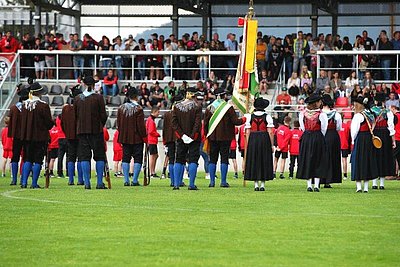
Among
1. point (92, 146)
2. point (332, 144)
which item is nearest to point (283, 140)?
point (332, 144)

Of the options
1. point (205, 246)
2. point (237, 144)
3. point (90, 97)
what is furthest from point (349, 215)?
point (237, 144)

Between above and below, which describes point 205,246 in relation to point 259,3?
below

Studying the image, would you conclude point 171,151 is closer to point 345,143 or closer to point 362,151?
point 362,151

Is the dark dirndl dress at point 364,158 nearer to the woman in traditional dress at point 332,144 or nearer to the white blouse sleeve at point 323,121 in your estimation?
the woman in traditional dress at point 332,144

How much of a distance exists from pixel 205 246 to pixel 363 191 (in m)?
10.6

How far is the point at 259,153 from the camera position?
2366cm

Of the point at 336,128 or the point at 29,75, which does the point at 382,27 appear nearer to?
the point at 29,75

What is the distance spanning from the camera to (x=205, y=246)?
13773mm

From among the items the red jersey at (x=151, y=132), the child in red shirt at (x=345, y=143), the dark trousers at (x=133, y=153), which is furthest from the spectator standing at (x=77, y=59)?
the dark trousers at (x=133, y=153)

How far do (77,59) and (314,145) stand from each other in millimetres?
21373

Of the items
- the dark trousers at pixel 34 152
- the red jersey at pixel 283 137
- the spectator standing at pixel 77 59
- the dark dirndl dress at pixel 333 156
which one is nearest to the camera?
the dark dirndl dress at pixel 333 156

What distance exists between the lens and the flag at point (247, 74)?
91.9 feet

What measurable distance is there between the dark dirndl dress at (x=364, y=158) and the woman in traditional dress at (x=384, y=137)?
3.10 feet

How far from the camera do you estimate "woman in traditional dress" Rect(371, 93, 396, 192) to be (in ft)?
81.8
